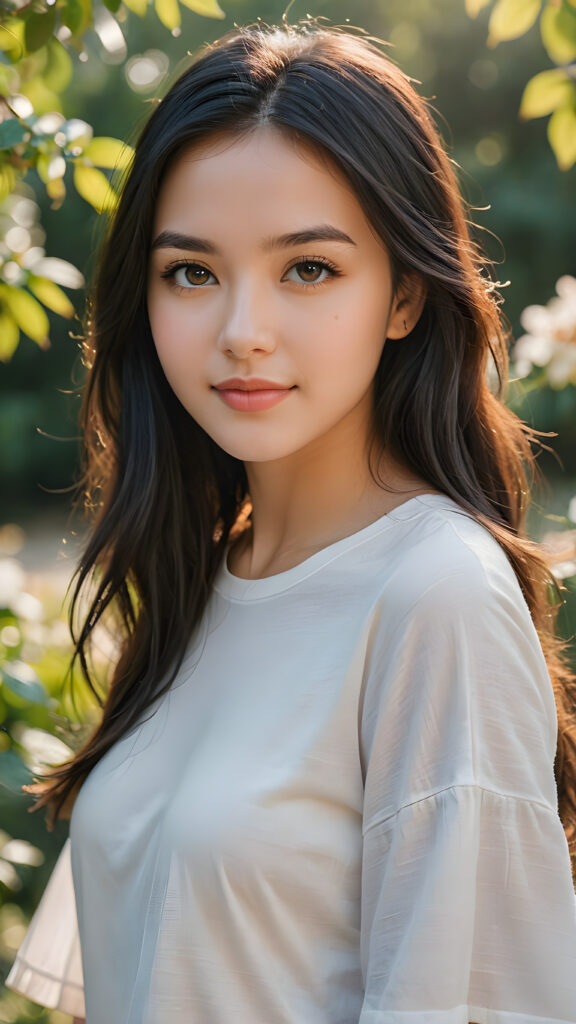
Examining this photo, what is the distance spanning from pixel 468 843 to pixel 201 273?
2.25ft

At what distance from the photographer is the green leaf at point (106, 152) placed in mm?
1431

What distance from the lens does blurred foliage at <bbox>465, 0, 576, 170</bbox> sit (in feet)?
4.56

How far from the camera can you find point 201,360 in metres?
1.23

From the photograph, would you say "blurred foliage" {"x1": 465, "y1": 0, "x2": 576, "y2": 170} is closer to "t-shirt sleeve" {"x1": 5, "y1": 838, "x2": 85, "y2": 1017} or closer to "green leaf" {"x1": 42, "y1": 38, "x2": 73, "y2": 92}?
"green leaf" {"x1": 42, "y1": 38, "x2": 73, "y2": 92}

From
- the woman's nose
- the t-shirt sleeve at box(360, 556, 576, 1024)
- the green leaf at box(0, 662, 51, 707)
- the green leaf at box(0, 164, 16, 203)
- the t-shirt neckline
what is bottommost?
the t-shirt sleeve at box(360, 556, 576, 1024)

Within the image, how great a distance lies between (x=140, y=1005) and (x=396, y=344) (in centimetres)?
83

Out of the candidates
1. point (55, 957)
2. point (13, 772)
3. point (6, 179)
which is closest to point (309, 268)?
point (6, 179)

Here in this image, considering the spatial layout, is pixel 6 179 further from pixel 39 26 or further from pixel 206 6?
pixel 206 6

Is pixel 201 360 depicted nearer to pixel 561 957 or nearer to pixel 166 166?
pixel 166 166

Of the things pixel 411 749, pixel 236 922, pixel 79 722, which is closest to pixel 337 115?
pixel 411 749

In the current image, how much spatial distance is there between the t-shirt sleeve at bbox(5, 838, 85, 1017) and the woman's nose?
2.84 ft

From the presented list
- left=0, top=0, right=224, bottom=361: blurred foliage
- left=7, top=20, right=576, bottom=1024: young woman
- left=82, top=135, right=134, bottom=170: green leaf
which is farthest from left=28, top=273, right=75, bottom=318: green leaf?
left=82, top=135, right=134, bottom=170: green leaf

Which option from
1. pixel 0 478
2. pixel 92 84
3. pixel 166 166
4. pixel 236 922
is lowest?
pixel 236 922

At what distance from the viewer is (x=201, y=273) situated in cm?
124
